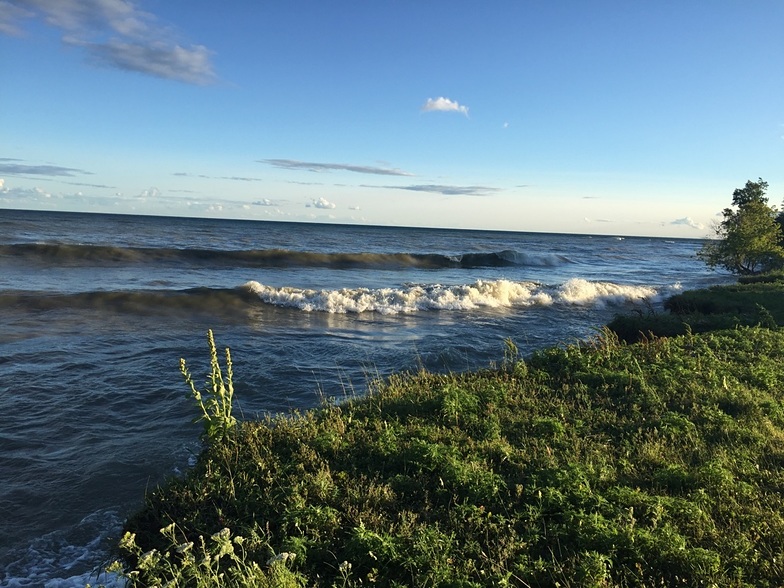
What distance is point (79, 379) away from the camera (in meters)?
10.9

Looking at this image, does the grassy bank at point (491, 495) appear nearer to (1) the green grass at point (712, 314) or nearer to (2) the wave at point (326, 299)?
(1) the green grass at point (712, 314)

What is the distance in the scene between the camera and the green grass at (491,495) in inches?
163

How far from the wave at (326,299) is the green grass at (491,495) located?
528 inches

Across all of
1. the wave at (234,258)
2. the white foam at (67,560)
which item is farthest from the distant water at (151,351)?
the wave at (234,258)

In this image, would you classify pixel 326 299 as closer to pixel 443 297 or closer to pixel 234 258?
pixel 443 297

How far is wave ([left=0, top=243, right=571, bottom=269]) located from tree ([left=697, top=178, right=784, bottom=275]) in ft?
72.6

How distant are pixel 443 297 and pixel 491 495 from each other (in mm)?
18045

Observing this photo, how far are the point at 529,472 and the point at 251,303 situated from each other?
18.0 meters

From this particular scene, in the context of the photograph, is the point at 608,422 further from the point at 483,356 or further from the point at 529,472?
the point at 483,356

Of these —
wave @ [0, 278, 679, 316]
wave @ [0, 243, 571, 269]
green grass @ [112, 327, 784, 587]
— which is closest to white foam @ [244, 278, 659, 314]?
wave @ [0, 278, 679, 316]

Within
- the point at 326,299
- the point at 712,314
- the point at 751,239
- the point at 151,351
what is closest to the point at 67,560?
the point at 151,351

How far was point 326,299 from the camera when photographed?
21.8m

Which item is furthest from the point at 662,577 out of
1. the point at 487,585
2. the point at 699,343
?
the point at 699,343

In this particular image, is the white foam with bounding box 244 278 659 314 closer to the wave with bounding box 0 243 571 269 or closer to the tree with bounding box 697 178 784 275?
the tree with bounding box 697 178 784 275
